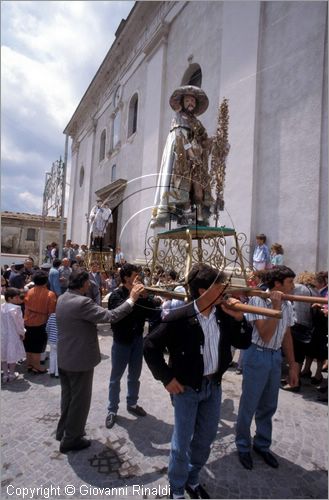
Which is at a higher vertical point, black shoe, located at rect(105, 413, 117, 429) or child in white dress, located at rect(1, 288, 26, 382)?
child in white dress, located at rect(1, 288, 26, 382)

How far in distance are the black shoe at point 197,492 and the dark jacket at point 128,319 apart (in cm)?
157

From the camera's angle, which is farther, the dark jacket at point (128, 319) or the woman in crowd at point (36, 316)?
the woman in crowd at point (36, 316)

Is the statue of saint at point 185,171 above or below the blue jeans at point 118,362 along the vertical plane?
above

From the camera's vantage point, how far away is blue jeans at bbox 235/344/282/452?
2.92 m

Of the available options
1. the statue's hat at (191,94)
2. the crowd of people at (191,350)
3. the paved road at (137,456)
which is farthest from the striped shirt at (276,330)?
the statue's hat at (191,94)

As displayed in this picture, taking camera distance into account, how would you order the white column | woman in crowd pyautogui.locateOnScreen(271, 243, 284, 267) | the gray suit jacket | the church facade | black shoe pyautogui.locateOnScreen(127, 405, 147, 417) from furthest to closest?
the white column → woman in crowd pyautogui.locateOnScreen(271, 243, 284, 267) → the church facade → black shoe pyautogui.locateOnScreen(127, 405, 147, 417) → the gray suit jacket

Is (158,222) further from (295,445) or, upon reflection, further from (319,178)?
(319,178)

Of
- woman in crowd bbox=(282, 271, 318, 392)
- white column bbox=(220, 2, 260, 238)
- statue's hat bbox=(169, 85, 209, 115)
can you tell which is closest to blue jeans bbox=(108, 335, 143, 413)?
woman in crowd bbox=(282, 271, 318, 392)

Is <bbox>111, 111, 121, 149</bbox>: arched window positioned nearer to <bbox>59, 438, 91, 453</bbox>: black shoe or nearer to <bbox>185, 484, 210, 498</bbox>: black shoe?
<bbox>59, 438, 91, 453</bbox>: black shoe

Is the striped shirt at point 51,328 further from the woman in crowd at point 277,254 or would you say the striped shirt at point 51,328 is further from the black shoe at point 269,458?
the woman in crowd at point 277,254

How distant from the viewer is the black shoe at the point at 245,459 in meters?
2.90

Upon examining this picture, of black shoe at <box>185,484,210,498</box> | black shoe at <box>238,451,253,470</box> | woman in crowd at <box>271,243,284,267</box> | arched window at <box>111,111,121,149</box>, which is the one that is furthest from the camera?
arched window at <box>111,111,121,149</box>

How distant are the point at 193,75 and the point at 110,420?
12.0 meters

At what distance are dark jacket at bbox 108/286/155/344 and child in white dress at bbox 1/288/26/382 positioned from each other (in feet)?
7.52
